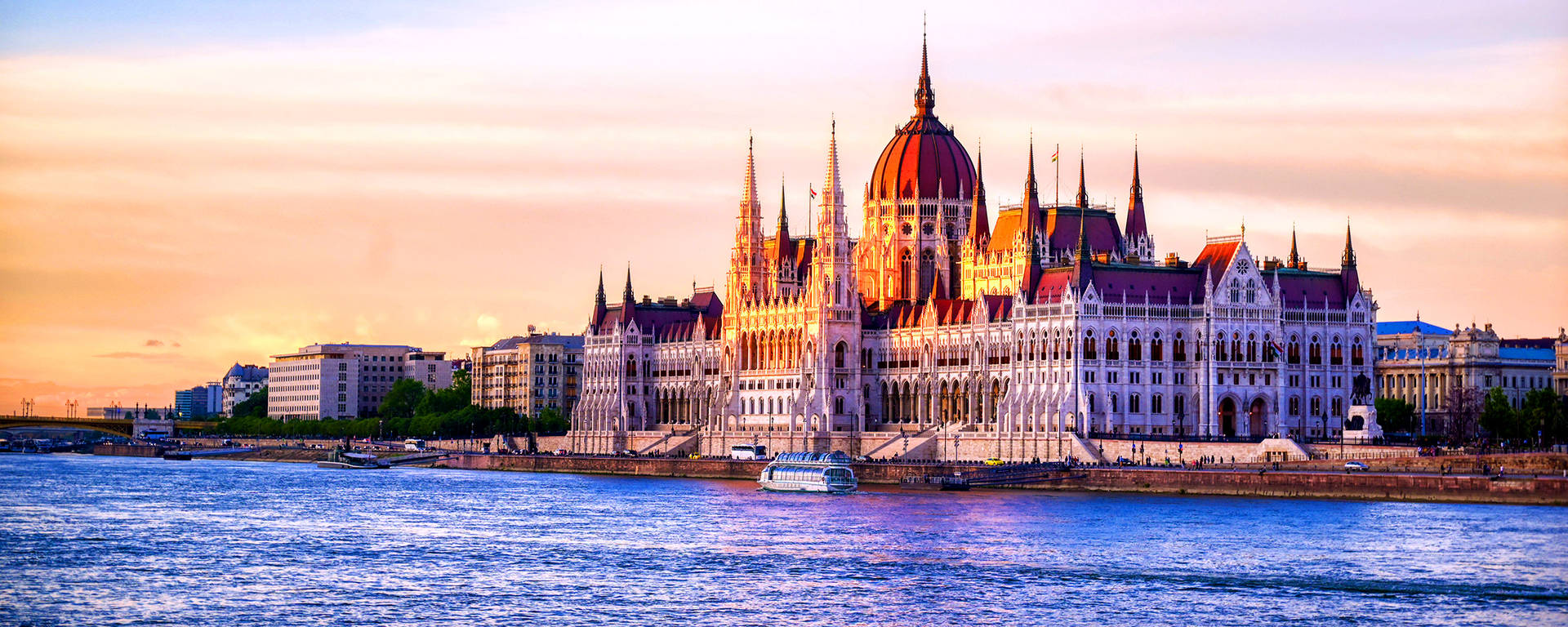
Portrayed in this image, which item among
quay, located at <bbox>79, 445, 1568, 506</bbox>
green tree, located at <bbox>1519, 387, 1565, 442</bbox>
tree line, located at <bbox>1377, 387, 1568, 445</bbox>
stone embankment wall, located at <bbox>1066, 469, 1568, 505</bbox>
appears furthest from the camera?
green tree, located at <bbox>1519, 387, 1565, 442</bbox>

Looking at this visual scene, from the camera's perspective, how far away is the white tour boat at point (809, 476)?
15350cm

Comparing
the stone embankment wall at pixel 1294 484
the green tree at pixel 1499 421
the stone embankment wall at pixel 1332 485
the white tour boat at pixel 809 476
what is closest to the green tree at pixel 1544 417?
the green tree at pixel 1499 421

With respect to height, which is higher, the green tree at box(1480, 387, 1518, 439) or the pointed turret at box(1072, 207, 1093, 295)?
the pointed turret at box(1072, 207, 1093, 295)

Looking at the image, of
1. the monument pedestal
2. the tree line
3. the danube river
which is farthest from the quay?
the tree line

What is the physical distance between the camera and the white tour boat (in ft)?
504

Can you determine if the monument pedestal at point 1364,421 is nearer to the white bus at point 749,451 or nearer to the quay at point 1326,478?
the quay at point 1326,478

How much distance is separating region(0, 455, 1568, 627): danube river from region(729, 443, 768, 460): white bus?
4125 cm

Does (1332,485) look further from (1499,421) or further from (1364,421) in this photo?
(1499,421)

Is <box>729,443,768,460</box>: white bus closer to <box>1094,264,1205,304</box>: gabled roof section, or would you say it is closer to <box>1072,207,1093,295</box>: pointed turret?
<box>1072,207,1093,295</box>: pointed turret

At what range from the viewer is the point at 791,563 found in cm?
10012

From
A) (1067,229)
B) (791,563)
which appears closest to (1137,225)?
(1067,229)

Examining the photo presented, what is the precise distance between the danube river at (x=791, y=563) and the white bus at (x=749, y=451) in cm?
4125

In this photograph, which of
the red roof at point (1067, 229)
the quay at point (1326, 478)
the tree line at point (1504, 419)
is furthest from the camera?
the red roof at point (1067, 229)

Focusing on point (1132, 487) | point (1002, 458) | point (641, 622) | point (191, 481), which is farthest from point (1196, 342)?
point (641, 622)
